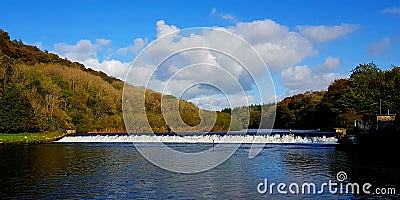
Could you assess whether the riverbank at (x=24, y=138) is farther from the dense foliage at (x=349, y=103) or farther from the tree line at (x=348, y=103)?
the dense foliage at (x=349, y=103)

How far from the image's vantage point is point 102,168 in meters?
24.7

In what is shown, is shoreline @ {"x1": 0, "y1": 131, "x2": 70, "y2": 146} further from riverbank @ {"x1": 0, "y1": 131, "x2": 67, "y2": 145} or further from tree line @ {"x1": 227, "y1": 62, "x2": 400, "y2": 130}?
tree line @ {"x1": 227, "y1": 62, "x2": 400, "y2": 130}

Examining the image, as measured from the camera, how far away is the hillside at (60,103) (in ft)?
190

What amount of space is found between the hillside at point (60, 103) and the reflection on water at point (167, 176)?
30584 mm

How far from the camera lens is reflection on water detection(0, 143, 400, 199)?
53.9 feet

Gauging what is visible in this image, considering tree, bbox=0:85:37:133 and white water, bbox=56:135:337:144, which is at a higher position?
tree, bbox=0:85:37:133

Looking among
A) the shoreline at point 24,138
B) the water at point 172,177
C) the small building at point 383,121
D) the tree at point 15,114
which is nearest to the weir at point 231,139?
the shoreline at point 24,138

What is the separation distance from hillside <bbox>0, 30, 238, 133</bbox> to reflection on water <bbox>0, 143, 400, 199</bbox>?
30.6m

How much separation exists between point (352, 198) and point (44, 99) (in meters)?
66.2

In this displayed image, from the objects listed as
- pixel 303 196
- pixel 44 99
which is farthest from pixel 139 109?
pixel 303 196

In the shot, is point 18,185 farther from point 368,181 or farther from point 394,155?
point 394,155

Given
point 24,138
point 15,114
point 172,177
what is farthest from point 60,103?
point 172,177

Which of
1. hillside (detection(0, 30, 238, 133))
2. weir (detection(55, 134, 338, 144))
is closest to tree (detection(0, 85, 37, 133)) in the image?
hillside (detection(0, 30, 238, 133))

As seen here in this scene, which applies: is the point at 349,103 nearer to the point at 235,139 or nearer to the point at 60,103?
the point at 235,139
